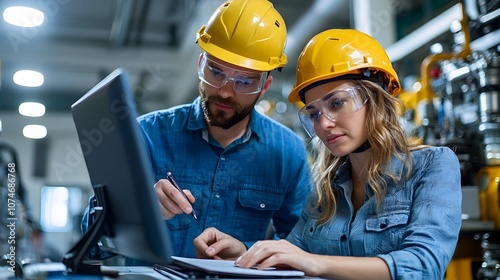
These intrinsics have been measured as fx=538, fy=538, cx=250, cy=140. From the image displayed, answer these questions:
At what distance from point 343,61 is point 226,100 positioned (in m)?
0.47

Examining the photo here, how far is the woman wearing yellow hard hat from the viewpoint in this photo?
125cm

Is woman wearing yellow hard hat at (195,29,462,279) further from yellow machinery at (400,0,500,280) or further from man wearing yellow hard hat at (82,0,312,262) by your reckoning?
yellow machinery at (400,0,500,280)

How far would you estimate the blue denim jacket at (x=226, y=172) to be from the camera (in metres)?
2.02

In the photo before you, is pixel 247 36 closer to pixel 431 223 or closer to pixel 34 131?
pixel 431 223

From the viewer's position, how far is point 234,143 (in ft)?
6.72

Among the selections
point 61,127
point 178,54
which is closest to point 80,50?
point 178,54

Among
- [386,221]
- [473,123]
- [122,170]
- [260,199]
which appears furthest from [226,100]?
[473,123]

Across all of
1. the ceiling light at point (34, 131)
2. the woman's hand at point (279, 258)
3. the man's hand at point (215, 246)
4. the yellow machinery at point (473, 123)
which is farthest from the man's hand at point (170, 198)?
the ceiling light at point (34, 131)

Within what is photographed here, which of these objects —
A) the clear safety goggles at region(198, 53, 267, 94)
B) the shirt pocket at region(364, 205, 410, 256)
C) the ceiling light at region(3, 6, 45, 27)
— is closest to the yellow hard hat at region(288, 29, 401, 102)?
the clear safety goggles at region(198, 53, 267, 94)

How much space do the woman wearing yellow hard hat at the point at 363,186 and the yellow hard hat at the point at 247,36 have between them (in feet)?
0.70

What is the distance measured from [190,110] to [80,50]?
546cm

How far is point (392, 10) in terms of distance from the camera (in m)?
4.18

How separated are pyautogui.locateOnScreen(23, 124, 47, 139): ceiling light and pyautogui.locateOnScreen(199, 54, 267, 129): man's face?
9.24m

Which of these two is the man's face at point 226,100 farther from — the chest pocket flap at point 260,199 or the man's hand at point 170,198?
the man's hand at point 170,198
